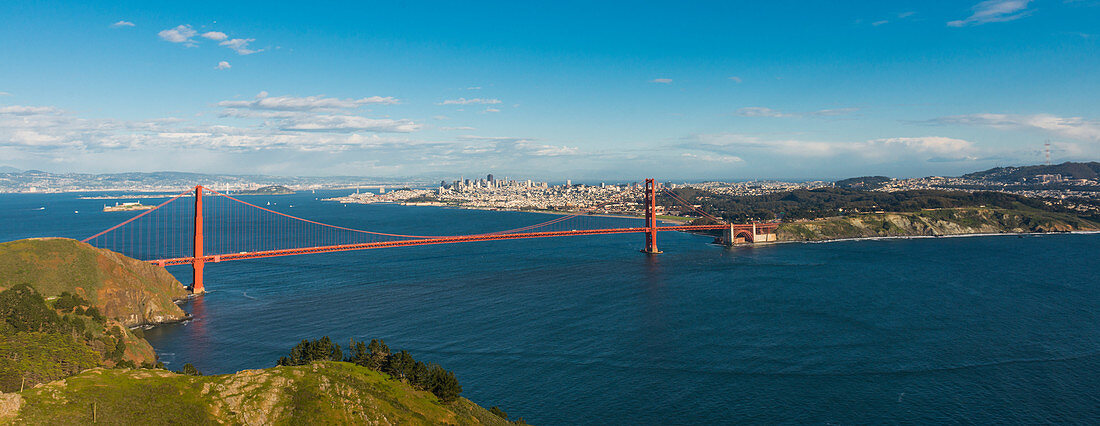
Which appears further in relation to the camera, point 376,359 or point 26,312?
point 26,312

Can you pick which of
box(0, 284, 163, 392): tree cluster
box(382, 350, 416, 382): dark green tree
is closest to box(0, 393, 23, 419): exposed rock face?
box(0, 284, 163, 392): tree cluster

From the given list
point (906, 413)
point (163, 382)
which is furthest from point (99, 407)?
point (906, 413)

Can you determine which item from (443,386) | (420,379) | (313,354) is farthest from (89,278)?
Result: (443,386)

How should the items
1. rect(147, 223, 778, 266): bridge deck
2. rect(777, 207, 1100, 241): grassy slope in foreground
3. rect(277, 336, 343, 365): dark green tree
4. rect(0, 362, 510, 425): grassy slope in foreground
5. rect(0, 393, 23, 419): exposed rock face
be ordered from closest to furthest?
rect(0, 393, 23, 419): exposed rock face → rect(0, 362, 510, 425): grassy slope in foreground → rect(277, 336, 343, 365): dark green tree → rect(147, 223, 778, 266): bridge deck → rect(777, 207, 1100, 241): grassy slope in foreground

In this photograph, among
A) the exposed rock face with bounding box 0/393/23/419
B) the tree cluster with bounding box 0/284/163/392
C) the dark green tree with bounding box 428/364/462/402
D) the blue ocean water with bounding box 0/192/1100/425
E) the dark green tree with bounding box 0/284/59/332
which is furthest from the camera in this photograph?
the dark green tree with bounding box 0/284/59/332

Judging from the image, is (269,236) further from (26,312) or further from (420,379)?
(420,379)

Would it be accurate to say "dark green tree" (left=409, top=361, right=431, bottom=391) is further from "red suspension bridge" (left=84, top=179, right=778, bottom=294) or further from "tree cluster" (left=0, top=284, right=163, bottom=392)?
"red suspension bridge" (left=84, top=179, right=778, bottom=294)
